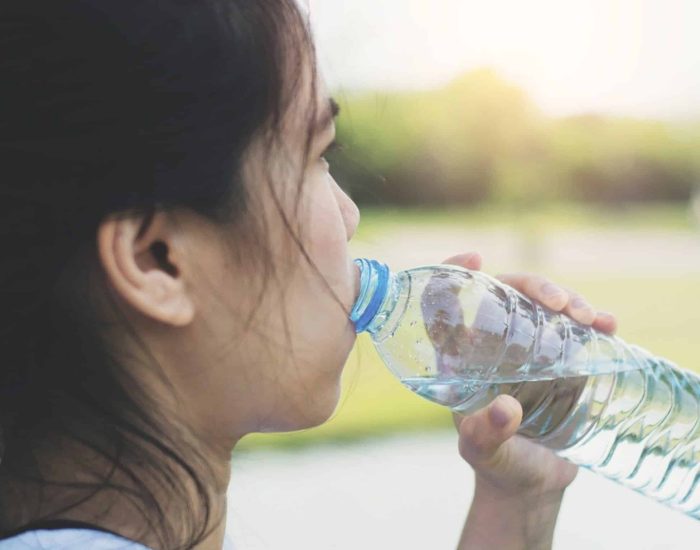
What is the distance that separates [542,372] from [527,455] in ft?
0.38

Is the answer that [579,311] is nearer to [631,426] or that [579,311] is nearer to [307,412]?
[631,426]

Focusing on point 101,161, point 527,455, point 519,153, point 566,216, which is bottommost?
point 566,216

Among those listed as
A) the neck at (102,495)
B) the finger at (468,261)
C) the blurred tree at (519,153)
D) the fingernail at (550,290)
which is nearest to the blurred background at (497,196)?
the blurred tree at (519,153)

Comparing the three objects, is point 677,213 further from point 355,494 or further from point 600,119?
point 355,494

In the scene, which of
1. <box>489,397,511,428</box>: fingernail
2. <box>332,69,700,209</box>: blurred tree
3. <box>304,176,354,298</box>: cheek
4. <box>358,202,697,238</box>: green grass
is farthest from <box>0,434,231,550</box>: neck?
<box>358,202,697,238</box>: green grass

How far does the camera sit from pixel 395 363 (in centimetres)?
119

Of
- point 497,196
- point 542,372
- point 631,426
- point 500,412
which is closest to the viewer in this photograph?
point 500,412

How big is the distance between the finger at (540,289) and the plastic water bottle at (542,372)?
15 millimetres

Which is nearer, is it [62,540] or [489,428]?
[62,540]

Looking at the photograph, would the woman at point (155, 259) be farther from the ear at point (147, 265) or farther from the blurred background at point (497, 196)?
the blurred background at point (497, 196)

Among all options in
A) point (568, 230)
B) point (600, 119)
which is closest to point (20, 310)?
point (568, 230)

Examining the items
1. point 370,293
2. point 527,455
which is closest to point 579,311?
point 527,455

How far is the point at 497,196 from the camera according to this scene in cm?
752

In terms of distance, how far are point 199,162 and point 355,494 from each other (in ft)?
7.15
